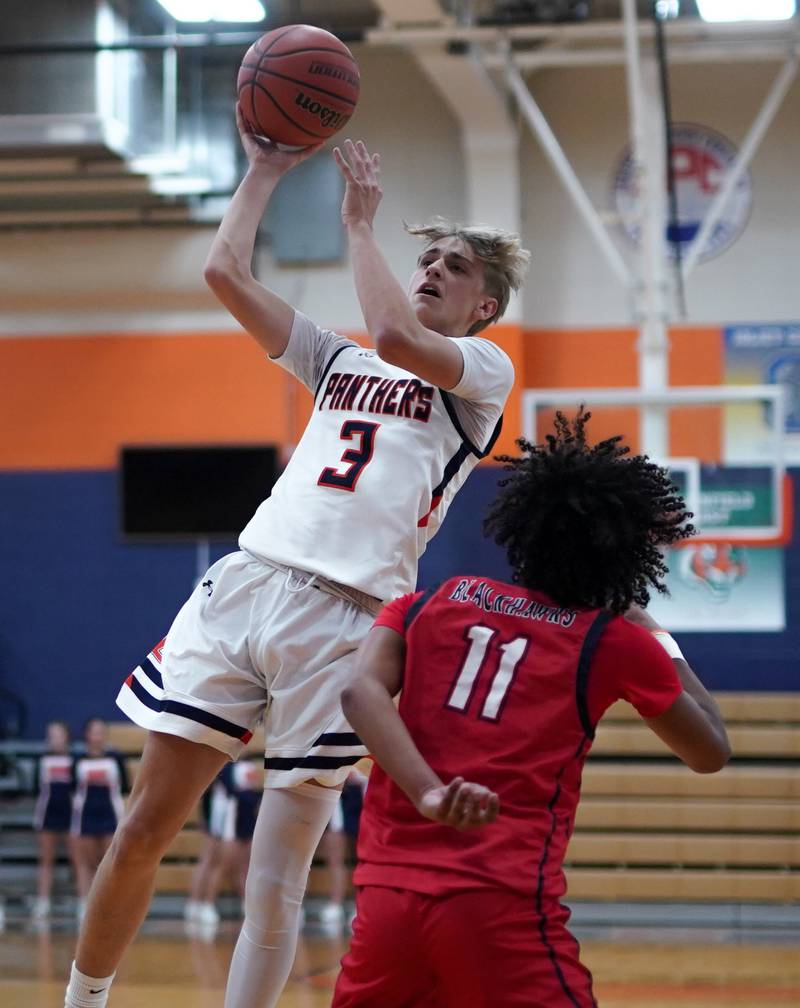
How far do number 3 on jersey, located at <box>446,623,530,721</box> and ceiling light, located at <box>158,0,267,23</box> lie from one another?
31.8ft

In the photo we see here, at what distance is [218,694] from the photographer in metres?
3.39

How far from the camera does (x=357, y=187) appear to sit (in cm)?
334

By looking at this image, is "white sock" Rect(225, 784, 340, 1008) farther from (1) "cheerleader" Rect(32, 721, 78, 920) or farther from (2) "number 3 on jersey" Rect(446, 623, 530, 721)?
(1) "cheerleader" Rect(32, 721, 78, 920)

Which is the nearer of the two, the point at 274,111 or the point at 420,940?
the point at 420,940

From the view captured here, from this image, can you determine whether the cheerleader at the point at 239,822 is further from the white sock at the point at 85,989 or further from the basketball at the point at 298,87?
the basketball at the point at 298,87

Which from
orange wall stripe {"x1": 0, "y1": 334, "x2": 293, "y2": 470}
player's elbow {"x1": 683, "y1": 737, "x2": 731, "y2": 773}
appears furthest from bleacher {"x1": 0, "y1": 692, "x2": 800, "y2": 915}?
player's elbow {"x1": 683, "y1": 737, "x2": 731, "y2": 773}

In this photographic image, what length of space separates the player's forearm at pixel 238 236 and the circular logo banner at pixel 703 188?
8.83 meters

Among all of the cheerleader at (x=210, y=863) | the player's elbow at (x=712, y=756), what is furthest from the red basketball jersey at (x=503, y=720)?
the cheerleader at (x=210, y=863)

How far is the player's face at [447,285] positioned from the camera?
11.9 feet

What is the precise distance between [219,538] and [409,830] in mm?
9736

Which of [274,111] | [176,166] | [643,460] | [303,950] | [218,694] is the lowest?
[303,950]

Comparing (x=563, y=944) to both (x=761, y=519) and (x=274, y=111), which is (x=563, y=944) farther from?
(x=761, y=519)

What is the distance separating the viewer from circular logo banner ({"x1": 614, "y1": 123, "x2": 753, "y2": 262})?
12.0 m

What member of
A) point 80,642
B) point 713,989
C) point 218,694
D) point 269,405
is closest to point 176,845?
point 80,642
